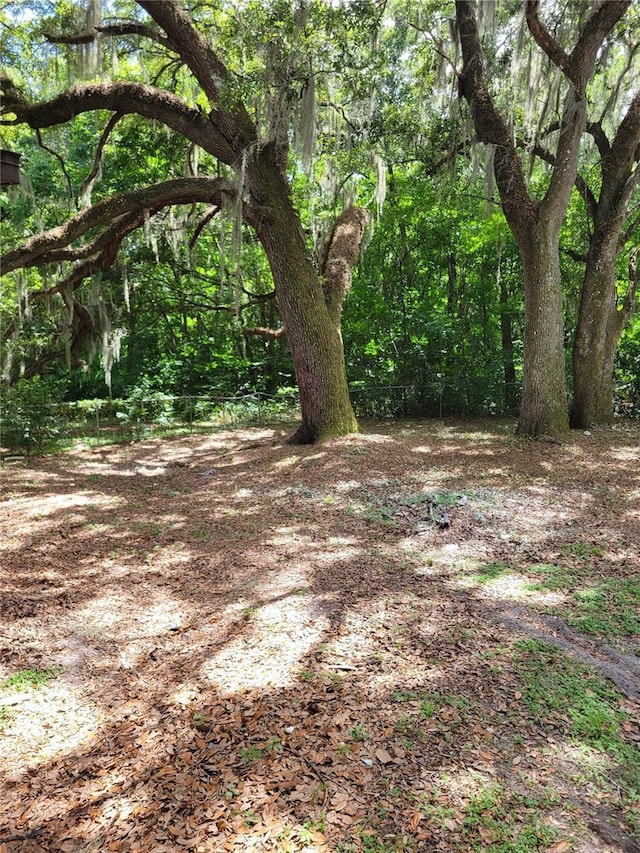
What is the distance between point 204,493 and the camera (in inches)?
266

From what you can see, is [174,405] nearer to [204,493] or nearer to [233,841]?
[204,493]

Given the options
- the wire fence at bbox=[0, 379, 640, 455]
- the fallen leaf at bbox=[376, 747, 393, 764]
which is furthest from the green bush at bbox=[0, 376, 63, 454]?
the fallen leaf at bbox=[376, 747, 393, 764]

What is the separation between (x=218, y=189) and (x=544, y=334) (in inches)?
211

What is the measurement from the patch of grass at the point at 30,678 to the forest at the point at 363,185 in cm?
592

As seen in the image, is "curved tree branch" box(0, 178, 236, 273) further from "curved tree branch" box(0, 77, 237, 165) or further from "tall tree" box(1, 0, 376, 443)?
"curved tree branch" box(0, 77, 237, 165)

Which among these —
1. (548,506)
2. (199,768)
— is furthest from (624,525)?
(199,768)

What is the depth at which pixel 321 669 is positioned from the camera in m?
2.85

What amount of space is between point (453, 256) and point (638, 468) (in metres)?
7.62

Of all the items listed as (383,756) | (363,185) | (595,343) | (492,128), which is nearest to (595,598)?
(383,756)

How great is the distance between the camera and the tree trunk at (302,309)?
822 cm

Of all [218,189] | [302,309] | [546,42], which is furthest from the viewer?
[302,309]

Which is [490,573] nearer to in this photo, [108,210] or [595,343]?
[595,343]

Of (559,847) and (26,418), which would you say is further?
(26,418)

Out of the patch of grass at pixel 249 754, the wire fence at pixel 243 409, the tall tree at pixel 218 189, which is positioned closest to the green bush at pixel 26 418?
the wire fence at pixel 243 409
